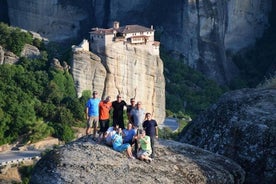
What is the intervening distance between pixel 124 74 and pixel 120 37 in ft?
5.25

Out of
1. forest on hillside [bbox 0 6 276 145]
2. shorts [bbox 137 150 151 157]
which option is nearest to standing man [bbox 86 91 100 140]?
shorts [bbox 137 150 151 157]

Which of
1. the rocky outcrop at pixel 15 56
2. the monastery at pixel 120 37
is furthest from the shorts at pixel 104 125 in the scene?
the rocky outcrop at pixel 15 56

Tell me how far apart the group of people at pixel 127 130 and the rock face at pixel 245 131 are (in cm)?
107

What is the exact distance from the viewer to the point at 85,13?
47562mm

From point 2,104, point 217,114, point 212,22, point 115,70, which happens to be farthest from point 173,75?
point 217,114

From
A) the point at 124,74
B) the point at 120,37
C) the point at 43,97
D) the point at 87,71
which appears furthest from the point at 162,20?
the point at 43,97

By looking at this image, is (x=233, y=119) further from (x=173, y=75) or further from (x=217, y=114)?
(x=173, y=75)

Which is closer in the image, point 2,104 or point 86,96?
point 2,104

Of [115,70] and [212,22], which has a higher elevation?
[212,22]

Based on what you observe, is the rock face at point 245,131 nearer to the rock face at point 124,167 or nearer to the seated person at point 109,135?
the rock face at point 124,167

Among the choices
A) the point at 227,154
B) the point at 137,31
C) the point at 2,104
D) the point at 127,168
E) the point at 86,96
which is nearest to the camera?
the point at 127,168

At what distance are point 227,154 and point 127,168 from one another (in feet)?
6.27

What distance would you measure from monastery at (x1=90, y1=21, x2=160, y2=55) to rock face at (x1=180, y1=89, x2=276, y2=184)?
24.2 meters

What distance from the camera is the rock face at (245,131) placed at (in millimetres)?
10656
